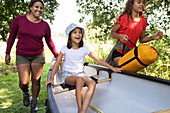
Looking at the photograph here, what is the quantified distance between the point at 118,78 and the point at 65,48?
1.07m

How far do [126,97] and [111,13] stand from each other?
361 cm

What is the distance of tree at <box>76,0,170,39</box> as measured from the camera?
5.31m

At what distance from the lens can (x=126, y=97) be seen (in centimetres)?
276

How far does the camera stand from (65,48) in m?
2.84

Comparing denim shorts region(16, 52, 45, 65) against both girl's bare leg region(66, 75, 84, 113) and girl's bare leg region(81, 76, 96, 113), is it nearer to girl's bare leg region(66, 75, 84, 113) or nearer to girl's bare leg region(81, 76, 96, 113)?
girl's bare leg region(66, 75, 84, 113)

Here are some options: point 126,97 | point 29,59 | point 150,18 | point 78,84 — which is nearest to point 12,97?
point 29,59

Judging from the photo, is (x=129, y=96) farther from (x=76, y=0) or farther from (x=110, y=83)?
(x=76, y=0)

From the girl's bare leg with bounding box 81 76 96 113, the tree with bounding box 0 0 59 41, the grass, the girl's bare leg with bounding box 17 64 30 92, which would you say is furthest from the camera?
the tree with bounding box 0 0 59 41

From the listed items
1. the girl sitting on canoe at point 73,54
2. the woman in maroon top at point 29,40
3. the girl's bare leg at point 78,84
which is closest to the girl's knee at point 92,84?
the girl's bare leg at point 78,84

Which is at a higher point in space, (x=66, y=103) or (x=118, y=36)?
(x=118, y=36)

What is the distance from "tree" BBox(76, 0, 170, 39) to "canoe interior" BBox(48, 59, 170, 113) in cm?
277

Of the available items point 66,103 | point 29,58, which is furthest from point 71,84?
point 29,58

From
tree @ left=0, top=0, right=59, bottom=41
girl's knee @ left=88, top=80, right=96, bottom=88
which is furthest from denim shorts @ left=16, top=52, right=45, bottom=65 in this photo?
tree @ left=0, top=0, right=59, bottom=41

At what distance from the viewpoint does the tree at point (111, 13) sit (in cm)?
531
